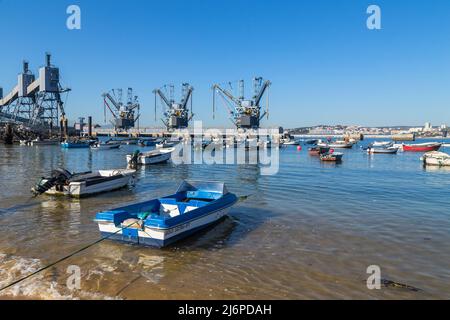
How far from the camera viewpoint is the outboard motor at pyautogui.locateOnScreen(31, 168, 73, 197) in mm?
19984

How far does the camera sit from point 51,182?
20297 millimetres

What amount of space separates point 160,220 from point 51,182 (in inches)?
462

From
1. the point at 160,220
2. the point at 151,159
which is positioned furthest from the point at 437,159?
the point at 160,220

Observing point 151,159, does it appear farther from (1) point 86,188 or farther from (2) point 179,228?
(2) point 179,228

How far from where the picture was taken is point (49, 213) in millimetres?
16969

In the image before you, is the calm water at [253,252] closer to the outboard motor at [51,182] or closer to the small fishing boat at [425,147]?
the outboard motor at [51,182]

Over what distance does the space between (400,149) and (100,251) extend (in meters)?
83.5

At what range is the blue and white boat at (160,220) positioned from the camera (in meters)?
11.5

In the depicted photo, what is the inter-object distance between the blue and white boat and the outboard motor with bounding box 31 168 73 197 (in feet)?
27.4

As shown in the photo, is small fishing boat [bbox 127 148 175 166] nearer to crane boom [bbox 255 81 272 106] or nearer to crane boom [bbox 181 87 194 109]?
crane boom [bbox 255 81 272 106]

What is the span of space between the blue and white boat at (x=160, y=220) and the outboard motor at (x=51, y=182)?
8344 millimetres

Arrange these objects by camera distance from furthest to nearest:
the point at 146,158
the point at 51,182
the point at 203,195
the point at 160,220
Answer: the point at 146,158
the point at 51,182
the point at 203,195
the point at 160,220

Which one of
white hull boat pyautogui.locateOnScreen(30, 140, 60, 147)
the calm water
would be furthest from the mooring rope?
white hull boat pyautogui.locateOnScreen(30, 140, 60, 147)
